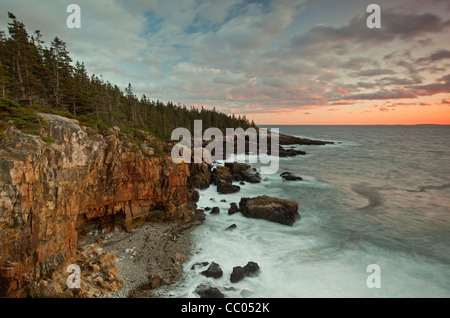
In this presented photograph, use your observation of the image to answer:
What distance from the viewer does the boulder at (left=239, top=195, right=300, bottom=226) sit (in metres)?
22.1

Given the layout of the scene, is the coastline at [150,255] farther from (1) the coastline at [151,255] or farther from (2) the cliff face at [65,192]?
(2) the cliff face at [65,192]

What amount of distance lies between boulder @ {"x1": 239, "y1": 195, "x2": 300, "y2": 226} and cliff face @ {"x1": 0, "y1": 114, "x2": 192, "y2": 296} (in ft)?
23.3

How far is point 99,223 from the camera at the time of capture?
18.2 metres

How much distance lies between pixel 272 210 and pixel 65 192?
728 inches

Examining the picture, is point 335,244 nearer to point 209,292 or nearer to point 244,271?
point 244,271

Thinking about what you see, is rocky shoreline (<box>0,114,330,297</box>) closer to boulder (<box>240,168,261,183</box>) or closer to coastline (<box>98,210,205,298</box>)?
coastline (<box>98,210,205,298</box>)

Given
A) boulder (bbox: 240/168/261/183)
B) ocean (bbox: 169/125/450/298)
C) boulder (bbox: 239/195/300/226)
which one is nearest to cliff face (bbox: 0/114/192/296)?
ocean (bbox: 169/125/450/298)

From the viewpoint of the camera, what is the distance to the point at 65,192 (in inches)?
499

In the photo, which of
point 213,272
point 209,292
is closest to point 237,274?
point 213,272

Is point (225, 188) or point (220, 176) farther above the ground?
point (220, 176)

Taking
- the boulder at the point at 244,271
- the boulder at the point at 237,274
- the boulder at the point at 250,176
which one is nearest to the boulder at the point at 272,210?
the boulder at the point at 244,271

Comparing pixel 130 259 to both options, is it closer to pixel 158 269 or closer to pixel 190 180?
pixel 158 269
